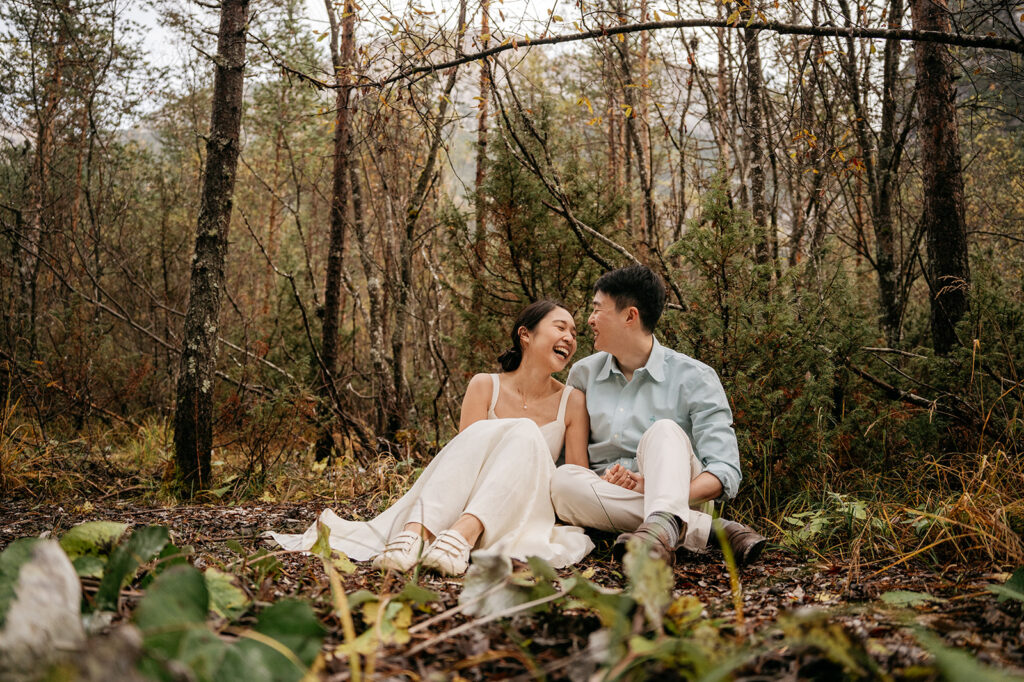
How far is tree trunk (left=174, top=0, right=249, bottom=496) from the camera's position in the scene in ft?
13.4

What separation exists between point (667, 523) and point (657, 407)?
0.74 meters

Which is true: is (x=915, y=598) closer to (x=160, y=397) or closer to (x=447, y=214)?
(x=447, y=214)

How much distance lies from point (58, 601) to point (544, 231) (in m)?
4.59

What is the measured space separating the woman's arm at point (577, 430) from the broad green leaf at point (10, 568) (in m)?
2.31

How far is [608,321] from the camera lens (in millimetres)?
3268

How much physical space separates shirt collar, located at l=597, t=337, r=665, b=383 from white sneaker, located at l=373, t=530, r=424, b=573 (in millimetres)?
1280

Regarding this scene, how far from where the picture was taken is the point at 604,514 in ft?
9.40

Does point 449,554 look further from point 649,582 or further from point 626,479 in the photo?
point 649,582

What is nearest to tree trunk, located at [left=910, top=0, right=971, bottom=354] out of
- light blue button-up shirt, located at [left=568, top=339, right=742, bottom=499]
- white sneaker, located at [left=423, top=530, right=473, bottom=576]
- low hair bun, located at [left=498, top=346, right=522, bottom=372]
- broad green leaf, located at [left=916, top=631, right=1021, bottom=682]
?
light blue button-up shirt, located at [left=568, top=339, right=742, bottom=499]

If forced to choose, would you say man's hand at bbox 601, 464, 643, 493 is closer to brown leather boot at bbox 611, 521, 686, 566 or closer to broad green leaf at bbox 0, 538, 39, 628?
brown leather boot at bbox 611, 521, 686, 566

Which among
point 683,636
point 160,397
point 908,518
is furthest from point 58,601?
point 160,397

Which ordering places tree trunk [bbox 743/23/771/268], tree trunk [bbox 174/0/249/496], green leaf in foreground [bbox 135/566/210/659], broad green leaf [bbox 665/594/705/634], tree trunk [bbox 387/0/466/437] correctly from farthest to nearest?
1. tree trunk [bbox 387/0/466/437]
2. tree trunk [bbox 743/23/771/268]
3. tree trunk [bbox 174/0/249/496]
4. broad green leaf [bbox 665/594/705/634]
5. green leaf in foreground [bbox 135/566/210/659]

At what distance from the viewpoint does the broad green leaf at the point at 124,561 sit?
4.93 feet

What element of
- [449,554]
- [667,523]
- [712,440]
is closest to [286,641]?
[449,554]
